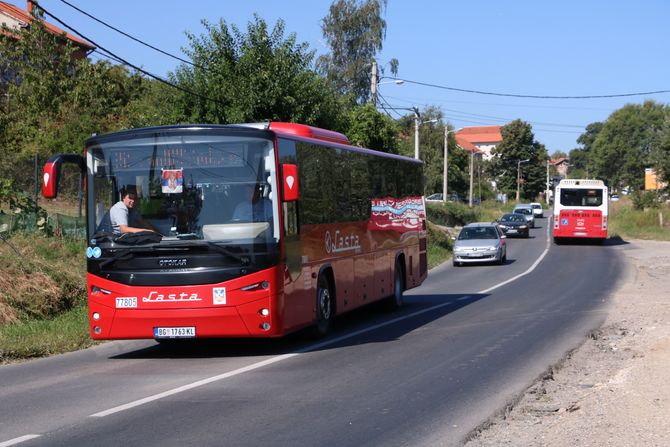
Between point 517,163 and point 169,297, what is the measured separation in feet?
426

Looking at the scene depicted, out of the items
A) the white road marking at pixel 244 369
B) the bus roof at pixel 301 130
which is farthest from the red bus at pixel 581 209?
the bus roof at pixel 301 130

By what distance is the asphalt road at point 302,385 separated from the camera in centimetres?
756

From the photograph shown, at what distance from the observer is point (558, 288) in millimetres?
24500

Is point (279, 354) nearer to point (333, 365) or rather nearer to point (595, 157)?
point (333, 365)

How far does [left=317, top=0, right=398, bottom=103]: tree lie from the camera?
63.2 meters

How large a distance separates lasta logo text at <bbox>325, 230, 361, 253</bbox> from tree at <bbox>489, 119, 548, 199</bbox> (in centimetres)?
12349

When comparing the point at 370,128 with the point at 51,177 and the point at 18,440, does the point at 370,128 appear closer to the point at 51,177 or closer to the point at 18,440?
the point at 51,177

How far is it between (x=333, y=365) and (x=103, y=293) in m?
3.08

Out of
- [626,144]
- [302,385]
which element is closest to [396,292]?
[302,385]

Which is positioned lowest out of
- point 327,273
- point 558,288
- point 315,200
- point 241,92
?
point 558,288

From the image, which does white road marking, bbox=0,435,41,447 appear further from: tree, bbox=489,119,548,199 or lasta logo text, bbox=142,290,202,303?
tree, bbox=489,119,548,199

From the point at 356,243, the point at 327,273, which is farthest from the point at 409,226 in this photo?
the point at 327,273

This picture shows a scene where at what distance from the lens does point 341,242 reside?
14.7 m

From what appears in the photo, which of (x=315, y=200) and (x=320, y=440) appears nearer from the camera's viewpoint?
(x=320, y=440)
